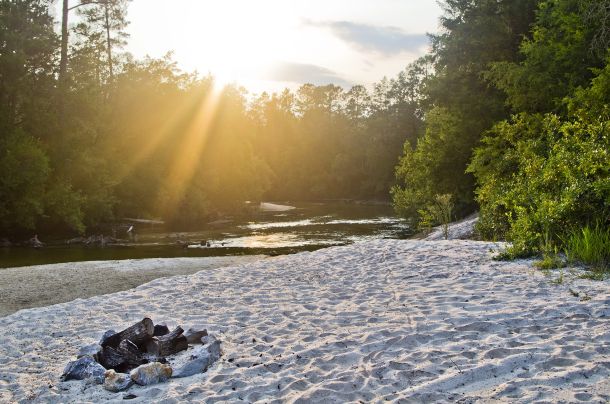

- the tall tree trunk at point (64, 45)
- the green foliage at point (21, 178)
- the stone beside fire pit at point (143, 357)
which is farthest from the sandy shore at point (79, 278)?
the tall tree trunk at point (64, 45)

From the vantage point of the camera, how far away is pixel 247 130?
5612cm

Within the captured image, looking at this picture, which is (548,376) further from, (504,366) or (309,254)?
(309,254)

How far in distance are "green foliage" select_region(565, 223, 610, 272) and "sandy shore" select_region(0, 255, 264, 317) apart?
9.88 meters

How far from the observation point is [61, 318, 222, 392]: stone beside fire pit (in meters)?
5.74

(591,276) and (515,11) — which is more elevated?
(515,11)

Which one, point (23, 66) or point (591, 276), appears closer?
point (591, 276)

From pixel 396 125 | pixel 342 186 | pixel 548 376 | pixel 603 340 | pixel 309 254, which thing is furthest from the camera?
pixel 342 186

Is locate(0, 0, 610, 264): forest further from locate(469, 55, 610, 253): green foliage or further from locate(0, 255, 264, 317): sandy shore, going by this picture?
locate(0, 255, 264, 317): sandy shore

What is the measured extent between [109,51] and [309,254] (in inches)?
1427

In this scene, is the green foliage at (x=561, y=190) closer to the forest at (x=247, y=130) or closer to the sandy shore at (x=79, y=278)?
the forest at (x=247, y=130)

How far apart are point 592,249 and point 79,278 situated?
41.2ft

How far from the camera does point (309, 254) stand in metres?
15.1

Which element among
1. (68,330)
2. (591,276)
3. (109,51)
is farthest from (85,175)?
(591,276)

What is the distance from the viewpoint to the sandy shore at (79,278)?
1173cm
